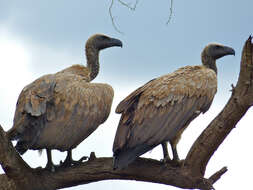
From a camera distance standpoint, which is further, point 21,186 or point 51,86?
point 51,86

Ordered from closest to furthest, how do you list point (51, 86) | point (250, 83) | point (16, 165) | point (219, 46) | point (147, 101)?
point (250, 83)
point (16, 165)
point (147, 101)
point (51, 86)
point (219, 46)

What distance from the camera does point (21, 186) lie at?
7.45 m

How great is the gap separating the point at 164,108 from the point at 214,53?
7.79 feet

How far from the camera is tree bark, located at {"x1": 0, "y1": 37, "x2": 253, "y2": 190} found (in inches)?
Answer: 266

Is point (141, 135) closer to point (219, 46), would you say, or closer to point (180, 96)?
point (180, 96)

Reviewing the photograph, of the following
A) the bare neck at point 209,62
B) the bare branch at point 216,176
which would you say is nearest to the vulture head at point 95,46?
the bare neck at point 209,62

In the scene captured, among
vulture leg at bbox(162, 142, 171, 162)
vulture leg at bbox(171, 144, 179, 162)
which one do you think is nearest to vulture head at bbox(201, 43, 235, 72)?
vulture leg at bbox(171, 144, 179, 162)

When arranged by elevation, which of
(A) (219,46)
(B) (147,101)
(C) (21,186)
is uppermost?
(A) (219,46)

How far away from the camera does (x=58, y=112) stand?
7.87 metres

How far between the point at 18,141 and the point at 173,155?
2083mm

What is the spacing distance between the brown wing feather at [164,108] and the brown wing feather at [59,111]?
24.3 inches

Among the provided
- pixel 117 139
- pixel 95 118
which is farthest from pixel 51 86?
pixel 117 139

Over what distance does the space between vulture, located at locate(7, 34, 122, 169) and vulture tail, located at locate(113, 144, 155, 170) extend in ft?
2.91

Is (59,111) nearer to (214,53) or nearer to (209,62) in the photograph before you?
(209,62)
